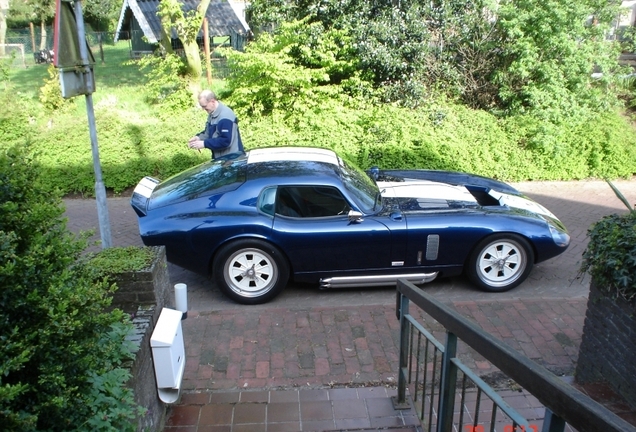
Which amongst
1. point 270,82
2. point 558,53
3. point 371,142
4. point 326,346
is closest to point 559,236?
point 326,346

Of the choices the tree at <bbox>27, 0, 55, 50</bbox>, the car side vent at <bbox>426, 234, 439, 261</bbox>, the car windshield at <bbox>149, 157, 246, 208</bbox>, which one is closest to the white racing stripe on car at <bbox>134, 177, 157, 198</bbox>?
the car windshield at <bbox>149, 157, 246, 208</bbox>

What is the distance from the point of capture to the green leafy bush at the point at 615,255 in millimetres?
3490

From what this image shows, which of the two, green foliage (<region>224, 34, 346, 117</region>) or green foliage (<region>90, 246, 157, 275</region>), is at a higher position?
green foliage (<region>224, 34, 346, 117</region>)

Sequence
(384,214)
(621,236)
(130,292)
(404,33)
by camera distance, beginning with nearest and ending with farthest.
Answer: (130,292) < (621,236) < (384,214) < (404,33)

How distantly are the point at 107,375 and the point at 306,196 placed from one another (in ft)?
10.8

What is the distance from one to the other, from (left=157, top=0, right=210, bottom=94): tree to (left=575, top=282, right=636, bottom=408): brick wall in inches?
437

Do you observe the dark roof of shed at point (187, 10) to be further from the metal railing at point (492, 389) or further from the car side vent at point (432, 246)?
the metal railing at point (492, 389)

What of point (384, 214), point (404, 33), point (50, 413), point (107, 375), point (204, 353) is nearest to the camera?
point (50, 413)

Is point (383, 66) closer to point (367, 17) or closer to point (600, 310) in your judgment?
point (367, 17)

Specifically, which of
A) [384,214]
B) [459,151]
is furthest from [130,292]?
[459,151]

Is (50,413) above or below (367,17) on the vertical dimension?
below

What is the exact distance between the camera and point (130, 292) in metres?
3.30

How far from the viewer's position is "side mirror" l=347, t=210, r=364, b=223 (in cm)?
532

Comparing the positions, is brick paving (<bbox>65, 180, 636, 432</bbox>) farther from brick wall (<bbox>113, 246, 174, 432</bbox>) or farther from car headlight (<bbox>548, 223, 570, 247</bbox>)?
car headlight (<bbox>548, 223, 570, 247</bbox>)
